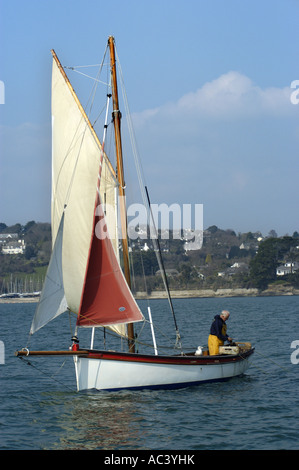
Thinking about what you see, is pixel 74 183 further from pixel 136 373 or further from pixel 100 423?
pixel 100 423

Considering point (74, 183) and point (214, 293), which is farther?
point (214, 293)

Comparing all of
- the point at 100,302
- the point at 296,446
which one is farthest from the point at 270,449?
the point at 100,302

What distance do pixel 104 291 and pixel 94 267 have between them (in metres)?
0.81

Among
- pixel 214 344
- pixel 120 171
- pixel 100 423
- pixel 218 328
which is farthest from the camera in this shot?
pixel 214 344

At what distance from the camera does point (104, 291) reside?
21109mm

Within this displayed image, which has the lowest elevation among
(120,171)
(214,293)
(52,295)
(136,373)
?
(214,293)

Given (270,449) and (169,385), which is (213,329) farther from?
(270,449)

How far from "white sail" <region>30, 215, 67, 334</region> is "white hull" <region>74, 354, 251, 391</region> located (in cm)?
158

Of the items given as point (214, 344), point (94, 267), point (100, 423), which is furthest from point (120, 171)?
point (100, 423)

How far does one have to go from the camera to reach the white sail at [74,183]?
872 inches

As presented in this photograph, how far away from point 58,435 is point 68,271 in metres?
6.22

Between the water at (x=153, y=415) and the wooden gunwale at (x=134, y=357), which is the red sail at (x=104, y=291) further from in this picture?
the water at (x=153, y=415)

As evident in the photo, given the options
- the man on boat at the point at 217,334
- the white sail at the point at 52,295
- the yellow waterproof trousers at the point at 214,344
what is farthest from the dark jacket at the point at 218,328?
the white sail at the point at 52,295

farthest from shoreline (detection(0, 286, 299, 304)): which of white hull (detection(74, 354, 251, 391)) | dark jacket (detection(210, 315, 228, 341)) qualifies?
white hull (detection(74, 354, 251, 391))
